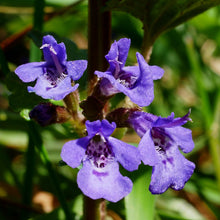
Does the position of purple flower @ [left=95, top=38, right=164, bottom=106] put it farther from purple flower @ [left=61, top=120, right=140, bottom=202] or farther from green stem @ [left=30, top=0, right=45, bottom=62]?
green stem @ [left=30, top=0, right=45, bottom=62]

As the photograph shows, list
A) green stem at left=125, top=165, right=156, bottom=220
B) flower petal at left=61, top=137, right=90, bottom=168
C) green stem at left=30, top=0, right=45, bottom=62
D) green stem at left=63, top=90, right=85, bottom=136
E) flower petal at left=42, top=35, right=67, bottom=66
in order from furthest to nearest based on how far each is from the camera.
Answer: green stem at left=30, top=0, right=45, bottom=62
green stem at left=125, top=165, right=156, bottom=220
green stem at left=63, top=90, right=85, bottom=136
flower petal at left=42, top=35, right=67, bottom=66
flower petal at left=61, top=137, right=90, bottom=168

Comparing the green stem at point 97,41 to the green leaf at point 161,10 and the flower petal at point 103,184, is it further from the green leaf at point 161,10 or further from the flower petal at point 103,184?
the flower petal at point 103,184

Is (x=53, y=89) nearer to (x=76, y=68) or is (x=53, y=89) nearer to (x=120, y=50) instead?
(x=76, y=68)

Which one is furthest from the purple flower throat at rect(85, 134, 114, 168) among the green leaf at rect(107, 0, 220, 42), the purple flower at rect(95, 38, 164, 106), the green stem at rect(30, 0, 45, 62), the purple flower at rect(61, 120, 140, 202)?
the green stem at rect(30, 0, 45, 62)

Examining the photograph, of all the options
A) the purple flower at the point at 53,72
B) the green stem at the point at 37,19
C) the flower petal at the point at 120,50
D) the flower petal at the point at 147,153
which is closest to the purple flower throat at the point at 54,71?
the purple flower at the point at 53,72

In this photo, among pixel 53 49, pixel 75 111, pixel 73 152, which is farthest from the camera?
pixel 75 111

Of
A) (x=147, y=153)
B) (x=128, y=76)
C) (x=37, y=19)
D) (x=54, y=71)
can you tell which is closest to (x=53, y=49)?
(x=54, y=71)

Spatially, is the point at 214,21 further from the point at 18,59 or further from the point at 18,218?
the point at 18,218
